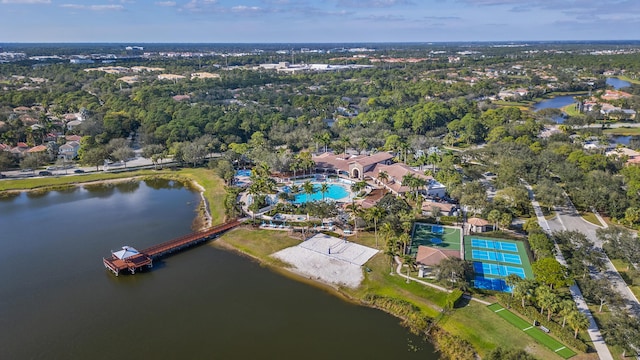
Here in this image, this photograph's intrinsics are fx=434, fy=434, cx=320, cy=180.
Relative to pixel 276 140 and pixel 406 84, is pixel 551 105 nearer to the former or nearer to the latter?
pixel 406 84

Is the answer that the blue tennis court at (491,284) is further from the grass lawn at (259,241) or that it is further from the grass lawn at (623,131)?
the grass lawn at (623,131)

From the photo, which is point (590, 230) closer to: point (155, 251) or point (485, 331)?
point (485, 331)

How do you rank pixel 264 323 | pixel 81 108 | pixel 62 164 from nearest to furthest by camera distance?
pixel 264 323 → pixel 62 164 → pixel 81 108

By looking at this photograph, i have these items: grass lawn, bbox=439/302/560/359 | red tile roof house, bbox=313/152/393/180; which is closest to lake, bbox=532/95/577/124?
red tile roof house, bbox=313/152/393/180

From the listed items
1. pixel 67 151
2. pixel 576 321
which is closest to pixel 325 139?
pixel 67 151

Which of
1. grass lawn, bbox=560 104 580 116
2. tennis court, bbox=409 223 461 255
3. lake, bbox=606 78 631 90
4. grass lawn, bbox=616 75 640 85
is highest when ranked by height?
grass lawn, bbox=616 75 640 85

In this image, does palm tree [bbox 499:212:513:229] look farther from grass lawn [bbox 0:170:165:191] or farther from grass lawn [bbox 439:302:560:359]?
grass lawn [bbox 0:170:165:191]

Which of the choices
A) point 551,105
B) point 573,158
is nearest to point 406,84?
point 551,105

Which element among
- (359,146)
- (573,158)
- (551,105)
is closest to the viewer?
(573,158)
